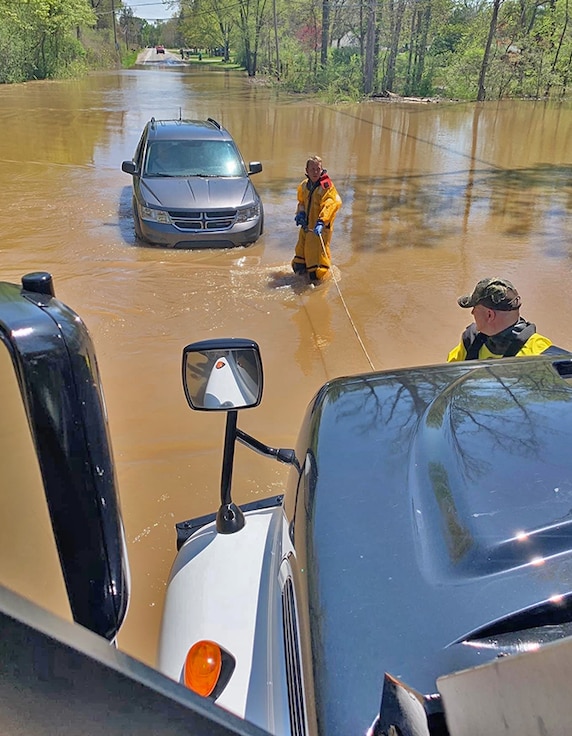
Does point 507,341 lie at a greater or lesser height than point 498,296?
lesser

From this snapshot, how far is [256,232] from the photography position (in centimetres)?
918

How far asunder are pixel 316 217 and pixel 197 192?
6.75ft

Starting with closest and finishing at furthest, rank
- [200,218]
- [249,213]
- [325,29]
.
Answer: [200,218], [249,213], [325,29]

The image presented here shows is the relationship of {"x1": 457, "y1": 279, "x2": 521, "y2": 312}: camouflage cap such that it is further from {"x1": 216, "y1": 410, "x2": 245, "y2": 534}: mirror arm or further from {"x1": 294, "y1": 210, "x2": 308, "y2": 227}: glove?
{"x1": 294, "y1": 210, "x2": 308, "y2": 227}: glove

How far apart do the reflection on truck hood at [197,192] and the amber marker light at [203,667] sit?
7721 millimetres

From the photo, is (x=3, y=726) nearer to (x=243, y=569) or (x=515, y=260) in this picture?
(x=243, y=569)

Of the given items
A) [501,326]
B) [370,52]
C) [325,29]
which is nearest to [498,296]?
[501,326]

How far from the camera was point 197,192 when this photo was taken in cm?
888

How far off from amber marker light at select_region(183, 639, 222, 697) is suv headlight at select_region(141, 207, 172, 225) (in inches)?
307

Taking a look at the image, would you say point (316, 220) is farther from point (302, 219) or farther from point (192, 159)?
point (192, 159)

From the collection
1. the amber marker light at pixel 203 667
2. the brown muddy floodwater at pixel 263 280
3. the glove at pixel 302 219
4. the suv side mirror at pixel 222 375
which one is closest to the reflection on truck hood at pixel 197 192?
the brown muddy floodwater at pixel 263 280

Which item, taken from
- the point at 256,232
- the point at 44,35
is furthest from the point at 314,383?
the point at 44,35

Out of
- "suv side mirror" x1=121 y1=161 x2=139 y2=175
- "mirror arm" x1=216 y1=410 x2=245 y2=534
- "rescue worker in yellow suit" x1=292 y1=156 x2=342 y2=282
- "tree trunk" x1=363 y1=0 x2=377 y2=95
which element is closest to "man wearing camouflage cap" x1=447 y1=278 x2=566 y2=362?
"mirror arm" x1=216 y1=410 x2=245 y2=534

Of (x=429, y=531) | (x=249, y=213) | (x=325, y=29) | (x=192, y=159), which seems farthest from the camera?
(x=325, y=29)
